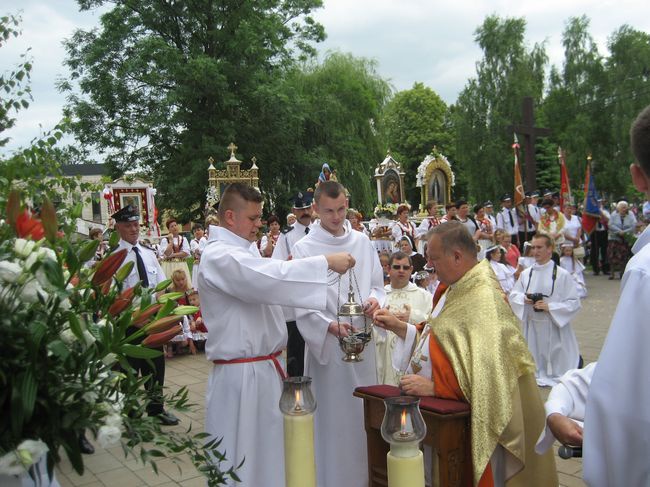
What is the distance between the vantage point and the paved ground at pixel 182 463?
16.9 feet

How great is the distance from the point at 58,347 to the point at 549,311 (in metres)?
7.47

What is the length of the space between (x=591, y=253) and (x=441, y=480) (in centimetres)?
1852

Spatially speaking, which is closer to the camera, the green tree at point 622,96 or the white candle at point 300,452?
the white candle at point 300,452

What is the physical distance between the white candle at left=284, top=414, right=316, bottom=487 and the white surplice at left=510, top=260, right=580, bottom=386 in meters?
6.79

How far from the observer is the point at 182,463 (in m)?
4.95

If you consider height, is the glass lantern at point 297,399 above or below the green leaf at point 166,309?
below

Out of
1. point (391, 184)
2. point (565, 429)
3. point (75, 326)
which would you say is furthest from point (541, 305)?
point (391, 184)

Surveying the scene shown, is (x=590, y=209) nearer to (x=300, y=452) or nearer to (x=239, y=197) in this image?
(x=239, y=197)

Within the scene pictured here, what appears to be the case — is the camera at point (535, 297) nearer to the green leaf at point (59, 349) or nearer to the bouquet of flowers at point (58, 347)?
the bouquet of flowers at point (58, 347)

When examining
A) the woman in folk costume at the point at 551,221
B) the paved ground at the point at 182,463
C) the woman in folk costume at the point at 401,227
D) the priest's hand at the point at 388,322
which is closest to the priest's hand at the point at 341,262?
the priest's hand at the point at 388,322

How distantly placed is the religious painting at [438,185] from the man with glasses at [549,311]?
22551mm

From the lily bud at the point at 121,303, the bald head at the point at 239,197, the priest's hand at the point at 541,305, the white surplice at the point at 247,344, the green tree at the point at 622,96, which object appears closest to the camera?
the lily bud at the point at 121,303

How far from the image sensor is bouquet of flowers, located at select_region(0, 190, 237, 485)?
1556mm

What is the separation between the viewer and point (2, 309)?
1.57m
